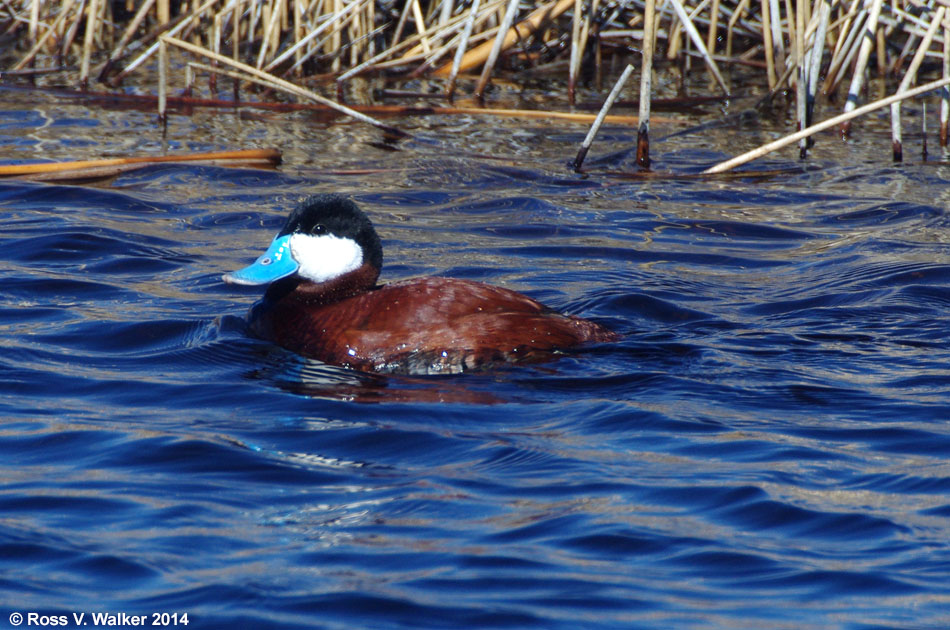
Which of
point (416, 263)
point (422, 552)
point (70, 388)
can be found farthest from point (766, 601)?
point (416, 263)

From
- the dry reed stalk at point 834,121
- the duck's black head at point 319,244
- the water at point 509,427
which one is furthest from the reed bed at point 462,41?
the duck's black head at point 319,244

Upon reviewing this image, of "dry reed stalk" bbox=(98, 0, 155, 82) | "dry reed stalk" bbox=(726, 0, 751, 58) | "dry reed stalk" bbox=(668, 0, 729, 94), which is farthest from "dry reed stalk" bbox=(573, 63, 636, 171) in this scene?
"dry reed stalk" bbox=(98, 0, 155, 82)

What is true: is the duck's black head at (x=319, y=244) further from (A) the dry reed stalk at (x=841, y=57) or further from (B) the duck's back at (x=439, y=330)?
(A) the dry reed stalk at (x=841, y=57)

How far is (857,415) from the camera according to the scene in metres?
4.33

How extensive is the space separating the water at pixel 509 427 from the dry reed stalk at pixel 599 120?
332 mm

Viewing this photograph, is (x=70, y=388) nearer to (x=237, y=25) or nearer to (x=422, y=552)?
(x=422, y=552)

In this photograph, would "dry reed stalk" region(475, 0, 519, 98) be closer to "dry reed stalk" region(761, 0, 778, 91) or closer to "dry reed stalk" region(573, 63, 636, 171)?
"dry reed stalk" region(573, 63, 636, 171)

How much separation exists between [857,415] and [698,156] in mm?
4660

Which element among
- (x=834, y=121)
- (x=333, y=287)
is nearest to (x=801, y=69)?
(x=834, y=121)

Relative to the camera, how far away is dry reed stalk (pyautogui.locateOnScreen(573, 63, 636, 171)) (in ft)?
24.6

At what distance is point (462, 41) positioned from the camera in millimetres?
9703

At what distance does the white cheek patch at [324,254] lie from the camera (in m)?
5.21

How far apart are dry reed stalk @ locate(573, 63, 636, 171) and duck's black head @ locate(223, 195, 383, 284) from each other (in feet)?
8.82

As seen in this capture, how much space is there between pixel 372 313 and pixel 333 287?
18.4 inches
